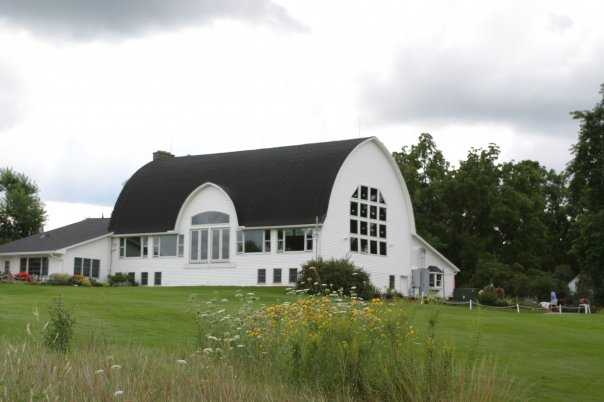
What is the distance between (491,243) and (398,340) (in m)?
59.7

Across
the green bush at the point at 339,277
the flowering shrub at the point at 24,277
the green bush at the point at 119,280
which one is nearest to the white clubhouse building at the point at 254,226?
the green bush at the point at 119,280

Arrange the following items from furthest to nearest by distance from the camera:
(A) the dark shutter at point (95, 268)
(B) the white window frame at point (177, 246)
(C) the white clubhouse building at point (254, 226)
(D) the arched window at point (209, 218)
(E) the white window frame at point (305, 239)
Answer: (A) the dark shutter at point (95, 268) → (B) the white window frame at point (177, 246) → (D) the arched window at point (209, 218) → (C) the white clubhouse building at point (254, 226) → (E) the white window frame at point (305, 239)

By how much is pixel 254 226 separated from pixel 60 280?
432 inches

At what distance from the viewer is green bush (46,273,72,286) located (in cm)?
5112

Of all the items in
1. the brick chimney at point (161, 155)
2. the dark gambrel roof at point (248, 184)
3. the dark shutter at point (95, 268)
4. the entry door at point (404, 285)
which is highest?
the brick chimney at point (161, 155)

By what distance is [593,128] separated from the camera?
52.7 metres

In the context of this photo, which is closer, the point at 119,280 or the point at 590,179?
the point at 590,179

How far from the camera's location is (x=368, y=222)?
5334 cm

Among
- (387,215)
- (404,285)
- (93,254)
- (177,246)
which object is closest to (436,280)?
(404,285)

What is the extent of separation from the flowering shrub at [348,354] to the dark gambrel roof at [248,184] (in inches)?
1383

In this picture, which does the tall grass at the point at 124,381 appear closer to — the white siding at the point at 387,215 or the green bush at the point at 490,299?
the white siding at the point at 387,215

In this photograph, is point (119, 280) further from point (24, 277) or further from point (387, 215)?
point (387, 215)

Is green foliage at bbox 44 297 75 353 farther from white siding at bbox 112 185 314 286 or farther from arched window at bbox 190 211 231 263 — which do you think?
arched window at bbox 190 211 231 263

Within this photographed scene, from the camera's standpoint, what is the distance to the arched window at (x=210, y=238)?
53.3 meters
